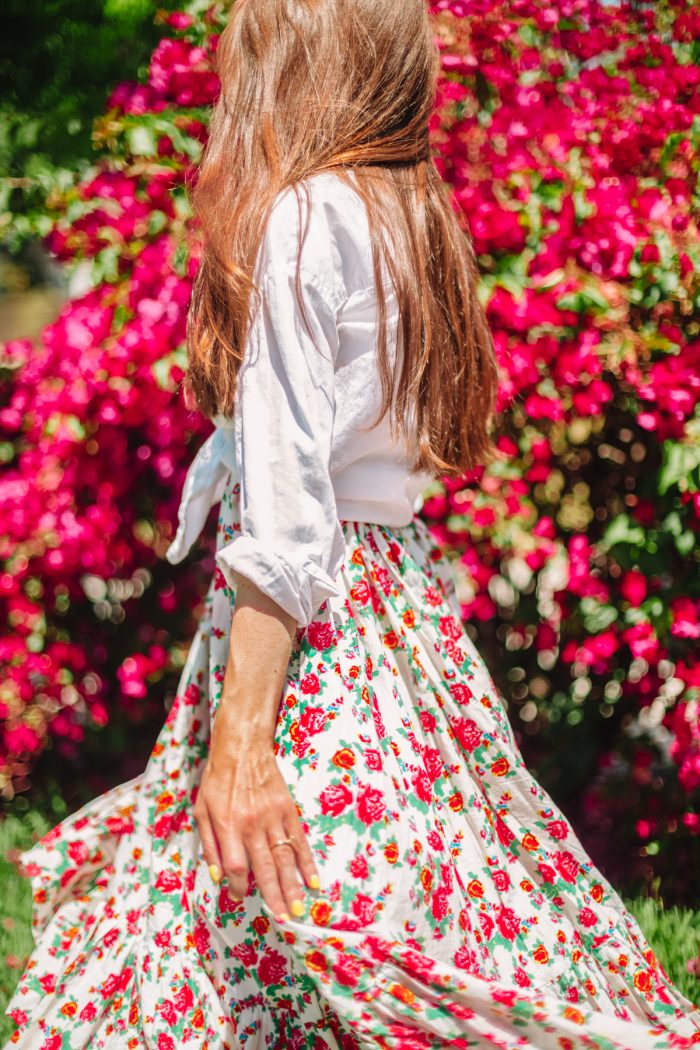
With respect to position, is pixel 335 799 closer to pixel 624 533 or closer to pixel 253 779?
pixel 253 779

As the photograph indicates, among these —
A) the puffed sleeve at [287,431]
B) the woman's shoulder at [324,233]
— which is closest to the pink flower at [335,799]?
the puffed sleeve at [287,431]

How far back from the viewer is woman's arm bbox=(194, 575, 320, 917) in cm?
125

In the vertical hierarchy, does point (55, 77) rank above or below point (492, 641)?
above

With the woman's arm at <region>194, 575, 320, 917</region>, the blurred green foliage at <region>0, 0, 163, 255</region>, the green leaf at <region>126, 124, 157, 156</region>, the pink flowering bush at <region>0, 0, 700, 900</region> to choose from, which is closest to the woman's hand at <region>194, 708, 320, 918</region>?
the woman's arm at <region>194, 575, 320, 917</region>

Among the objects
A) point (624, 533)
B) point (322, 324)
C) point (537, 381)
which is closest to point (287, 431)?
point (322, 324)

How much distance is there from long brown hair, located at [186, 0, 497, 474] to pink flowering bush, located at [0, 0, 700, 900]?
0.80 metres

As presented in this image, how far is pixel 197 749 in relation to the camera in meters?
1.72

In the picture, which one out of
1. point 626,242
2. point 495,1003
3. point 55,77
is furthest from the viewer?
point 55,77

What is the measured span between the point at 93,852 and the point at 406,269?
3.93 ft

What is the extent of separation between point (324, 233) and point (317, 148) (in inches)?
7.1

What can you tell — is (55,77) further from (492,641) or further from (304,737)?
(304,737)

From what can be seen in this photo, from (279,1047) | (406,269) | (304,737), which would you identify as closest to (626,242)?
(406,269)

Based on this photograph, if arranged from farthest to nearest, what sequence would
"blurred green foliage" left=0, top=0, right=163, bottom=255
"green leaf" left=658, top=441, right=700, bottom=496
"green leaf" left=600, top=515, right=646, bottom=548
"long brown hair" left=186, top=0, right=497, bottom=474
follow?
"blurred green foliage" left=0, top=0, right=163, bottom=255, "green leaf" left=600, top=515, right=646, bottom=548, "green leaf" left=658, top=441, right=700, bottom=496, "long brown hair" left=186, top=0, right=497, bottom=474

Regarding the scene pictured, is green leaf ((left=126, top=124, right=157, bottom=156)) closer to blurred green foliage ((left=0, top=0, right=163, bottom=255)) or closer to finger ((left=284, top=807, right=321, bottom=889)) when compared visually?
blurred green foliage ((left=0, top=0, right=163, bottom=255))
